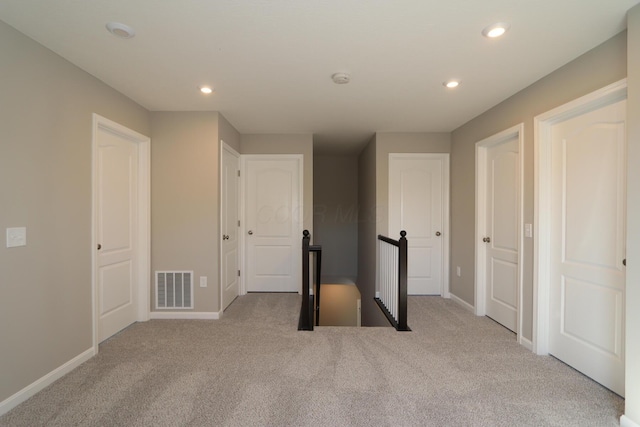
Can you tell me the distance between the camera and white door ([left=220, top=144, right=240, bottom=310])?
11.8ft

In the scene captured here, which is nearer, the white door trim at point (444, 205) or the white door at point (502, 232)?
the white door at point (502, 232)

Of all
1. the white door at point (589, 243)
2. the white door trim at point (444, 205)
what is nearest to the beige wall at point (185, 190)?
the white door trim at point (444, 205)

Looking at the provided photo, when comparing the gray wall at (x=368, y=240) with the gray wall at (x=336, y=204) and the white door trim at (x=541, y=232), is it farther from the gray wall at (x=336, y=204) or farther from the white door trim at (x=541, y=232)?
the white door trim at (x=541, y=232)

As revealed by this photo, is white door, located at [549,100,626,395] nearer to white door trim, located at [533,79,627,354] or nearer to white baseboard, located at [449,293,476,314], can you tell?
white door trim, located at [533,79,627,354]

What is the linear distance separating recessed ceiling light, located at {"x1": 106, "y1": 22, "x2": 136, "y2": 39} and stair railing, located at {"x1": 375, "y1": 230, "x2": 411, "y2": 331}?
272 cm

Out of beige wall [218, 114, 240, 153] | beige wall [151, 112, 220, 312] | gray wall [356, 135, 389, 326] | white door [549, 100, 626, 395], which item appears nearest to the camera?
white door [549, 100, 626, 395]

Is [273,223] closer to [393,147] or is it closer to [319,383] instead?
[393,147]

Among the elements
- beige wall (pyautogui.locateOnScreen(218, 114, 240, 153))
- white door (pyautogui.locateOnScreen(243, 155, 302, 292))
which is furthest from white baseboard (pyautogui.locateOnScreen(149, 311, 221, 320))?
beige wall (pyautogui.locateOnScreen(218, 114, 240, 153))

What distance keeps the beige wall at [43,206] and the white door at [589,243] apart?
3.85 m

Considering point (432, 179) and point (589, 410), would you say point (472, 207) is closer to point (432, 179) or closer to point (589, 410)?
point (432, 179)

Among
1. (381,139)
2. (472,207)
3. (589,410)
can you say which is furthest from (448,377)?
(381,139)

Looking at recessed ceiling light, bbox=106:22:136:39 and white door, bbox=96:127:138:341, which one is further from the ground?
recessed ceiling light, bbox=106:22:136:39

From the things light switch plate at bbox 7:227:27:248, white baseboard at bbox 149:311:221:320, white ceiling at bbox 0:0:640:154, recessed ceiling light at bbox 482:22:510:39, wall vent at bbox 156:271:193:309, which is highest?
white ceiling at bbox 0:0:640:154

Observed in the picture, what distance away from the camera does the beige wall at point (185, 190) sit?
329cm
